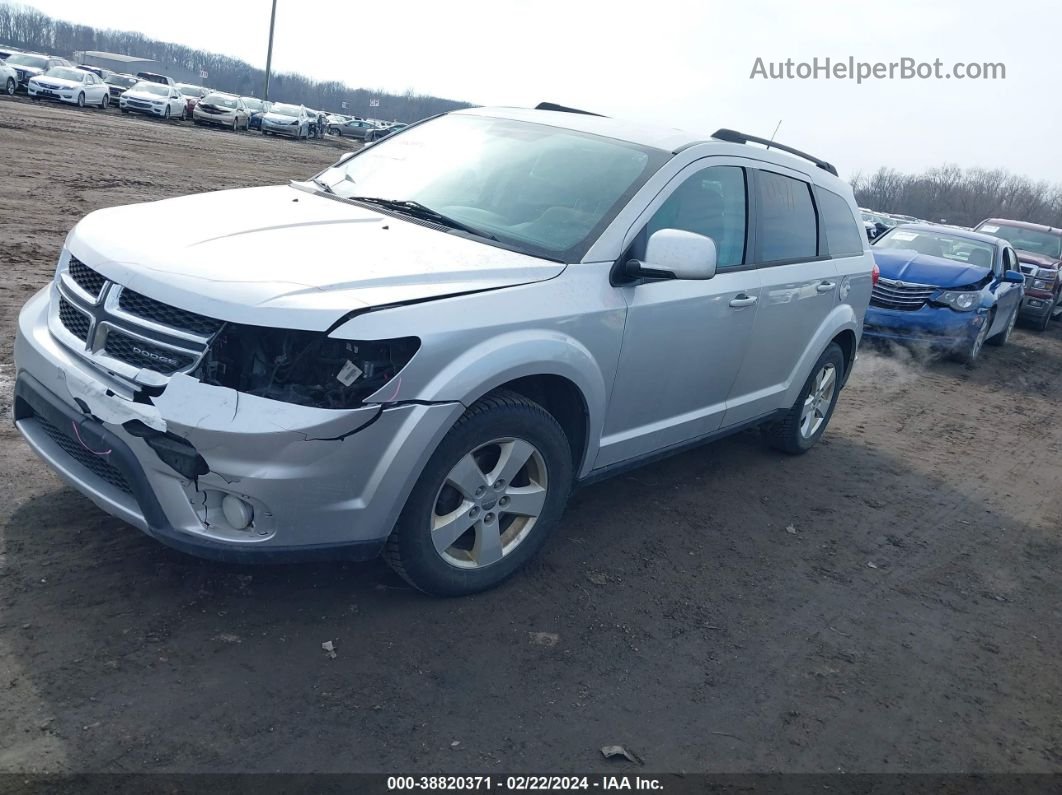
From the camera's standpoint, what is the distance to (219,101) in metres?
39.5

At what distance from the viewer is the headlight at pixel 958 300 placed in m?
11.0

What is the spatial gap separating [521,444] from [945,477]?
4211 mm

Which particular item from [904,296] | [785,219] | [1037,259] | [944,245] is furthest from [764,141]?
[1037,259]

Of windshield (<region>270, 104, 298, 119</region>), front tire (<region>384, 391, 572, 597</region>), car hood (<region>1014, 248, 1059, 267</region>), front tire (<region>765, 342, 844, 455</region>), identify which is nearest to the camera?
front tire (<region>384, 391, 572, 597</region>)

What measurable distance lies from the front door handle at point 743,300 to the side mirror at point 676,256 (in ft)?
2.73

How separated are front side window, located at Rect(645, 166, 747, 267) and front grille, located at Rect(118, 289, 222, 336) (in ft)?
6.50

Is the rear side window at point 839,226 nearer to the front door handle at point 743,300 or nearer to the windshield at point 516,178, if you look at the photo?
the front door handle at point 743,300

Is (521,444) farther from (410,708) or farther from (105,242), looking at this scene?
(105,242)

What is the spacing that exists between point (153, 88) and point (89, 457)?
122 feet

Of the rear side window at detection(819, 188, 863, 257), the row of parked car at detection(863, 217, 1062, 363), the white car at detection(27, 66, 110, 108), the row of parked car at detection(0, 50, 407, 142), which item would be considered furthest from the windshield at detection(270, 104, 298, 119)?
Result: the rear side window at detection(819, 188, 863, 257)

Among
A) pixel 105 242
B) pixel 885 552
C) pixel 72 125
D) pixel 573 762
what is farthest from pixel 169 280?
pixel 72 125

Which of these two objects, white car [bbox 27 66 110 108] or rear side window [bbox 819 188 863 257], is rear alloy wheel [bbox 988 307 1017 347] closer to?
rear side window [bbox 819 188 863 257]

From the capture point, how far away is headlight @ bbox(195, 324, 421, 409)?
304 cm

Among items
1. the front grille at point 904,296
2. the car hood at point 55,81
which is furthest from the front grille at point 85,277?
the car hood at point 55,81
